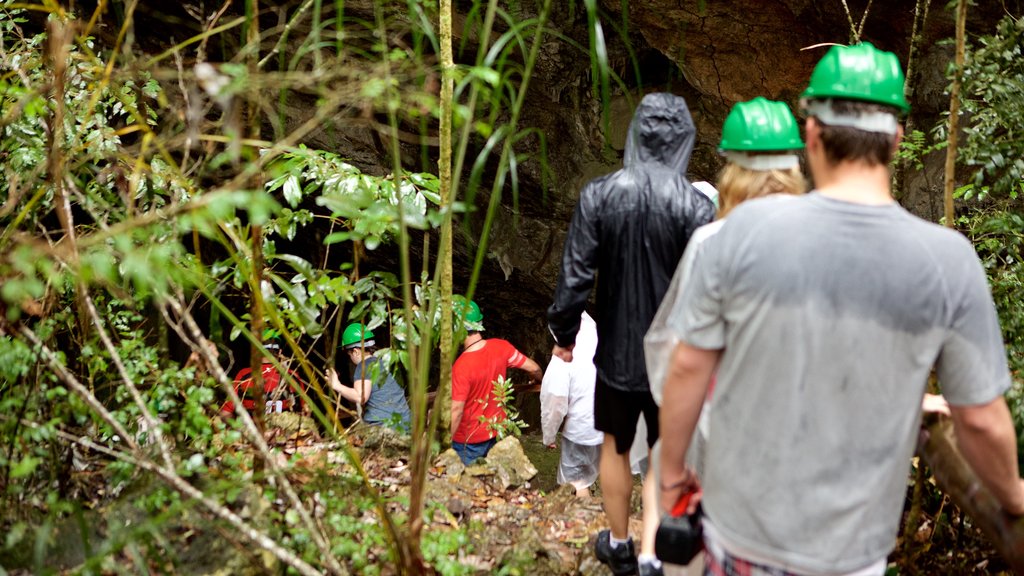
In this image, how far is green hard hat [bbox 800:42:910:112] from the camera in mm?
1304

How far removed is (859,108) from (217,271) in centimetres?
191

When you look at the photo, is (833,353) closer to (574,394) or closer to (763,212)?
(763,212)

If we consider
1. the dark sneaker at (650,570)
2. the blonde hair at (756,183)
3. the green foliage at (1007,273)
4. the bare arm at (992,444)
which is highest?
the blonde hair at (756,183)

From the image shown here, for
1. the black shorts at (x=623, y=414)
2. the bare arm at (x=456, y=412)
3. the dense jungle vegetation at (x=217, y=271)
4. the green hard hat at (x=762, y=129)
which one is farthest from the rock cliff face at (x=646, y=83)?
the green hard hat at (x=762, y=129)

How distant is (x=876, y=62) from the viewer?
4.33 feet

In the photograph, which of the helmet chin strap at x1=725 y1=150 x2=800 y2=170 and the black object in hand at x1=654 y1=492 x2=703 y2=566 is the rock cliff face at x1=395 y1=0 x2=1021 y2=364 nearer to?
the helmet chin strap at x1=725 y1=150 x2=800 y2=170

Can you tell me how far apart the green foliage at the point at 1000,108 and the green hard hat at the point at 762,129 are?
1374 mm

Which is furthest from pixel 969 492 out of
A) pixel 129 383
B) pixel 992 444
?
pixel 129 383

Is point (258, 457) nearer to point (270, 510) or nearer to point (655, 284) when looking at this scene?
point (270, 510)

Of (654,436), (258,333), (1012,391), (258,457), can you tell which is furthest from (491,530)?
(1012,391)

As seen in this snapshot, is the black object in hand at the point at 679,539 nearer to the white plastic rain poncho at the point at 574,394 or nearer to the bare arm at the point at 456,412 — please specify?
the white plastic rain poncho at the point at 574,394

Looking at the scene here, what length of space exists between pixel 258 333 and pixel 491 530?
1278 millimetres

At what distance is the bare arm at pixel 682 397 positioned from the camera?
1385 millimetres

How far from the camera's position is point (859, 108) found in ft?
4.29
